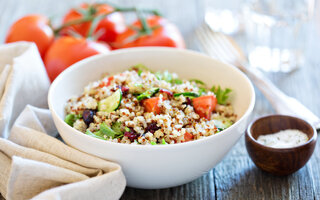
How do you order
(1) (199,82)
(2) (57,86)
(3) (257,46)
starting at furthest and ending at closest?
(3) (257,46)
(1) (199,82)
(2) (57,86)

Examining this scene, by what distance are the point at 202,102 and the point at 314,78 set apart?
3.89 ft

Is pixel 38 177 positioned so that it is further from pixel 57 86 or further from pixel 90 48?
pixel 90 48

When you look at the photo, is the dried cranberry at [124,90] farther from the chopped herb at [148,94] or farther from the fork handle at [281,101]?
the fork handle at [281,101]

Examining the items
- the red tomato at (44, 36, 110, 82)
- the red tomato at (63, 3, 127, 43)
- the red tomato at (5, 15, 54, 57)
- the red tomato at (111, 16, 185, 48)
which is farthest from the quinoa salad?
the red tomato at (63, 3, 127, 43)

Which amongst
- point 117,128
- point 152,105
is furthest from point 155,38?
point 117,128

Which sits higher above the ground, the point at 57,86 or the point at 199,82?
the point at 57,86

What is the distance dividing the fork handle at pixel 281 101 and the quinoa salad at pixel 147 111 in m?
0.33

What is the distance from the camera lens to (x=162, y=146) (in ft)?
4.71

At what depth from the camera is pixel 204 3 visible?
12.0 ft

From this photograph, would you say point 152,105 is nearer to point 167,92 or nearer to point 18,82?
point 167,92

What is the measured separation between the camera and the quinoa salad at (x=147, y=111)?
1621 mm

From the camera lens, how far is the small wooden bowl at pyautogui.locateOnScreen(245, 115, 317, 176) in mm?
1663

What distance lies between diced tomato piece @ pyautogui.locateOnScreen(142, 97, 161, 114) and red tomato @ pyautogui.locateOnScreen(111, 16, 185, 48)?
103cm

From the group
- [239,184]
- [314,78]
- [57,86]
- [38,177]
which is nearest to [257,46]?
[314,78]
